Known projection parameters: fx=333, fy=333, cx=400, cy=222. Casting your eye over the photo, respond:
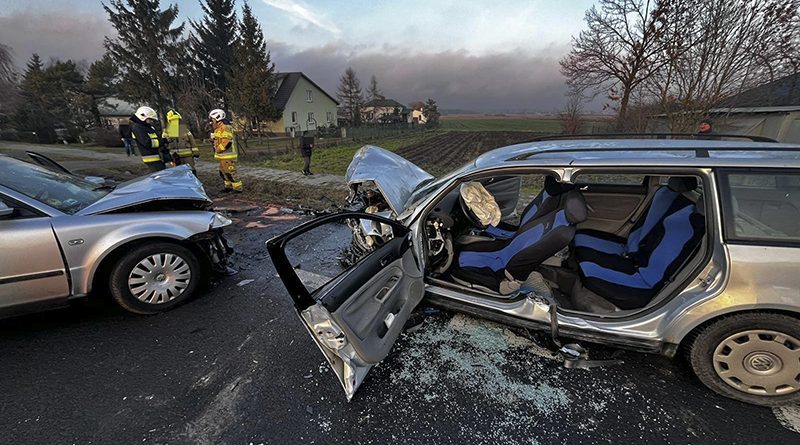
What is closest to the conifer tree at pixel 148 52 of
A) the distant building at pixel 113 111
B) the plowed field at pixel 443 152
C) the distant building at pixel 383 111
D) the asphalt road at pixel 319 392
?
the distant building at pixel 113 111

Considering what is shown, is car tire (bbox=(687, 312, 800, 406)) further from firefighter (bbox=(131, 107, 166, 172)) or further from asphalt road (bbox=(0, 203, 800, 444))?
firefighter (bbox=(131, 107, 166, 172))

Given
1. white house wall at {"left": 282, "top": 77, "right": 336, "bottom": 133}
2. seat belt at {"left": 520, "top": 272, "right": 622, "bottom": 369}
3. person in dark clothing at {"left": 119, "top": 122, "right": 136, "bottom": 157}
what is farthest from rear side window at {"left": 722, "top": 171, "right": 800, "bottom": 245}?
white house wall at {"left": 282, "top": 77, "right": 336, "bottom": 133}

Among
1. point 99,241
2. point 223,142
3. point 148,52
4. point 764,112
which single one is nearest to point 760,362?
point 99,241

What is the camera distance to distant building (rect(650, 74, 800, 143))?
7930 millimetres

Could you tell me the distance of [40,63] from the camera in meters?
39.0

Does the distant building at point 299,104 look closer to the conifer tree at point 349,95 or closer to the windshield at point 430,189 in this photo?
the conifer tree at point 349,95

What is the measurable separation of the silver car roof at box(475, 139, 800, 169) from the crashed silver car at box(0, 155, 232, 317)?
2.73 metres

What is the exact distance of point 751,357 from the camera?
6.19ft

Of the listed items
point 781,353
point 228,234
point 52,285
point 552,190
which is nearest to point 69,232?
point 52,285

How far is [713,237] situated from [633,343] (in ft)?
2.50

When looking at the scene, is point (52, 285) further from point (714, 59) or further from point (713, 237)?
point (714, 59)

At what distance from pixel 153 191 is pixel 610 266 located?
4155 mm

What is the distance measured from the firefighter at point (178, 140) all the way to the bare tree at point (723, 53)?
12.2 metres

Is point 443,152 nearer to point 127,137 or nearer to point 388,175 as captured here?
point 127,137
